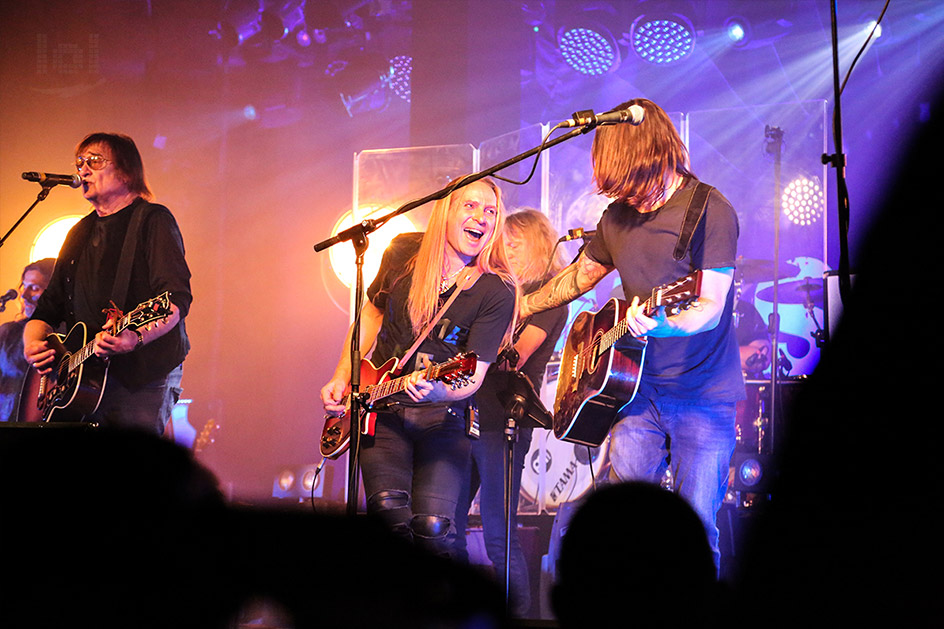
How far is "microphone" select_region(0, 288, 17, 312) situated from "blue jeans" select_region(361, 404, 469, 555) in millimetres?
4490

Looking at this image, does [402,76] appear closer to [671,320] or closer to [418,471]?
[418,471]

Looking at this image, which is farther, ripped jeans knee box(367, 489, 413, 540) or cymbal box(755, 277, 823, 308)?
cymbal box(755, 277, 823, 308)

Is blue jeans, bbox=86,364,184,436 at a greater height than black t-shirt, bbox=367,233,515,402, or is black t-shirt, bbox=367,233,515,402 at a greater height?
black t-shirt, bbox=367,233,515,402

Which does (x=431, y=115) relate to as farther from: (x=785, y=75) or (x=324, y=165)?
(x=785, y=75)

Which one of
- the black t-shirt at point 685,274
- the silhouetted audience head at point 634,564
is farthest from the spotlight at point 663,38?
the silhouetted audience head at point 634,564

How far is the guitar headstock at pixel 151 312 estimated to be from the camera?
4.69 meters

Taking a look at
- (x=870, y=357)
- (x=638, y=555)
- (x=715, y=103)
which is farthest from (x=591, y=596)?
(x=715, y=103)

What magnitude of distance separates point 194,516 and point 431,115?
4.42 meters

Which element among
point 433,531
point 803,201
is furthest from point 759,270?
point 433,531

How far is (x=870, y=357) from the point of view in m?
4.45

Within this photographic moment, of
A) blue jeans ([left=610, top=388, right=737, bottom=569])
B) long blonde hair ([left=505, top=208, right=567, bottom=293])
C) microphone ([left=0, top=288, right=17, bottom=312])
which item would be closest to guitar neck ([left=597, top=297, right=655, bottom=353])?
blue jeans ([left=610, top=388, right=737, bottom=569])

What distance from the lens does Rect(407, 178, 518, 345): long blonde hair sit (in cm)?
394

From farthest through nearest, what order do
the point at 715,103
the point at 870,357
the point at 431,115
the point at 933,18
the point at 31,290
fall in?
the point at 31,290, the point at 431,115, the point at 715,103, the point at 933,18, the point at 870,357

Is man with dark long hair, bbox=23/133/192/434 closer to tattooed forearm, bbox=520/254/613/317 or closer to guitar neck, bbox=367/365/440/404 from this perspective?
guitar neck, bbox=367/365/440/404
